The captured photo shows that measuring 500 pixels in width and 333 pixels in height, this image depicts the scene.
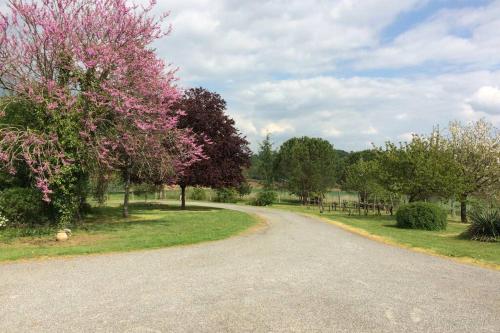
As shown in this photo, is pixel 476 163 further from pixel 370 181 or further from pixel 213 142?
pixel 213 142

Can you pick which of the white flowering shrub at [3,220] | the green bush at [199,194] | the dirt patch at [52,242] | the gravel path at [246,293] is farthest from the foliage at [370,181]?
the white flowering shrub at [3,220]

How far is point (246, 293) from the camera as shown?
7.38 m

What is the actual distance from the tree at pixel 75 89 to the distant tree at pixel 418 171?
18074 millimetres

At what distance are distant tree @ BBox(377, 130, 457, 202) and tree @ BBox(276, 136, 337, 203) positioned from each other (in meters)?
16.8

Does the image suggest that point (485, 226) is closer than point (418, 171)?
Yes

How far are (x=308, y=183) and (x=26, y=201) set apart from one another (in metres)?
39.1

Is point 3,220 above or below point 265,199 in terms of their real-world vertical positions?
below

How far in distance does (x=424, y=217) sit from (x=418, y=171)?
6105 millimetres

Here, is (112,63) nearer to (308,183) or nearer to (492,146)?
(492,146)

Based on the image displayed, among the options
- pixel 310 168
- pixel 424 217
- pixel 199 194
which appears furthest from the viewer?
pixel 310 168

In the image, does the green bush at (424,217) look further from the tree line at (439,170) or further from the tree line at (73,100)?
the tree line at (73,100)

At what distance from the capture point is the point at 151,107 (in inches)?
671

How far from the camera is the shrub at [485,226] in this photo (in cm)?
1664

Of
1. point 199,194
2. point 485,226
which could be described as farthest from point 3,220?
point 199,194
